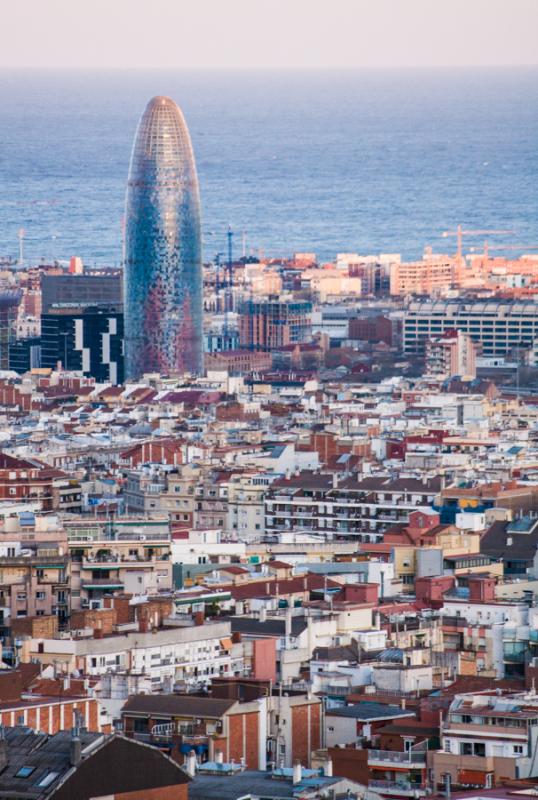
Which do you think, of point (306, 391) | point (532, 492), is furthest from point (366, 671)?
point (306, 391)

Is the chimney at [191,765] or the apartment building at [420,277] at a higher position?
the chimney at [191,765]

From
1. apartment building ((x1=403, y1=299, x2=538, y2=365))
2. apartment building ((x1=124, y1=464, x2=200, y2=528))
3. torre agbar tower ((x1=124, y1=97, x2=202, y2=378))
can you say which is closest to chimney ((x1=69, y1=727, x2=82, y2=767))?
apartment building ((x1=124, y1=464, x2=200, y2=528))

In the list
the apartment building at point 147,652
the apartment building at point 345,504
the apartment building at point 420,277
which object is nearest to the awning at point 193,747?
the apartment building at point 147,652

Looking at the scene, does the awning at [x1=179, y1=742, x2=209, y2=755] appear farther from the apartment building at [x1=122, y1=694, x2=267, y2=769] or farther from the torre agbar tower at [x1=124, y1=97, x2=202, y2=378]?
the torre agbar tower at [x1=124, y1=97, x2=202, y2=378]

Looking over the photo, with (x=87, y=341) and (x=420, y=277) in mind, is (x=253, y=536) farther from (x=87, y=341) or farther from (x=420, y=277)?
(x=420, y=277)

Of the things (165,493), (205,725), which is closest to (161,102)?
(165,493)

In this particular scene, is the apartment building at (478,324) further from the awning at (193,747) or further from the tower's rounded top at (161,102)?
the awning at (193,747)
